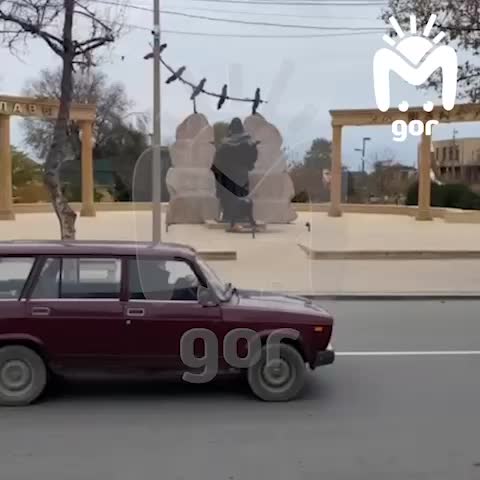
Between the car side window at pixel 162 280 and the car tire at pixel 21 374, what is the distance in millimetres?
973

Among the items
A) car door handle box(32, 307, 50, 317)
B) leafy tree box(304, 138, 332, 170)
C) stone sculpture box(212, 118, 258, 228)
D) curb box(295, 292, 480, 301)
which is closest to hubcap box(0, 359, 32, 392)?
car door handle box(32, 307, 50, 317)

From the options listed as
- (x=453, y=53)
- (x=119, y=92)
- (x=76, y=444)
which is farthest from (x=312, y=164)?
(x=119, y=92)

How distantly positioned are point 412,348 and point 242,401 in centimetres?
316

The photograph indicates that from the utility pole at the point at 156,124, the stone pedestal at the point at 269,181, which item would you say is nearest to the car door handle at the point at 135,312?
the utility pole at the point at 156,124

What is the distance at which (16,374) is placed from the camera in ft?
20.4

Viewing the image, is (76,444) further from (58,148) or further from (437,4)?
(437,4)

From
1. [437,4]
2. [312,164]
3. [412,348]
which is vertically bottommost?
[412,348]

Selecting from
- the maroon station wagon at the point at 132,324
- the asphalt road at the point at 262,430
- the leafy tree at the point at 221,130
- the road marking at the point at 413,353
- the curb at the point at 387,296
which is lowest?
the curb at the point at 387,296

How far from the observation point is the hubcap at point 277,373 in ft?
21.0

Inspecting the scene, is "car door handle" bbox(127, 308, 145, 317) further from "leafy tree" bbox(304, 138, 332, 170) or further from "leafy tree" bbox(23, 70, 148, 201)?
"leafy tree" bbox(23, 70, 148, 201)

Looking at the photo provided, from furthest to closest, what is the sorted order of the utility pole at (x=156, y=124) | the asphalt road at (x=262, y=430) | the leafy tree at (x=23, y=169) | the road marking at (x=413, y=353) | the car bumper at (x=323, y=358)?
1. the leafy tree at (x=23, y=169)
2. the utility pole at (x=156, y=124)
3. the road marking at (x=413, y=353)
4. the car bumper at (x=323, y=358)
5. the asphalt road at (x=262, y=430)

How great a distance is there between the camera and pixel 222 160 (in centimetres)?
2070

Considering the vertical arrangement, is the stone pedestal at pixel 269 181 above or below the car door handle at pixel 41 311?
above

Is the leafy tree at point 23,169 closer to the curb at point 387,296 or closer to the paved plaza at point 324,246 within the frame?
the paved plaza at point 324,246
